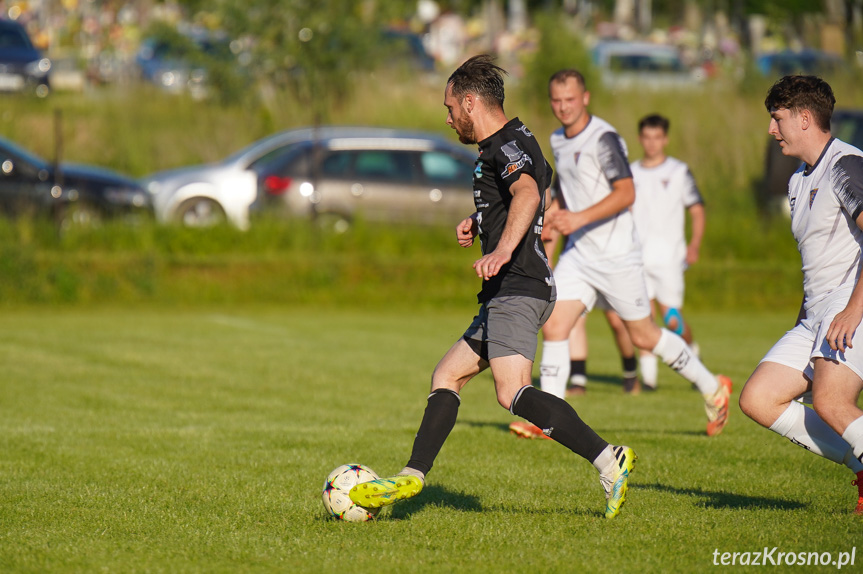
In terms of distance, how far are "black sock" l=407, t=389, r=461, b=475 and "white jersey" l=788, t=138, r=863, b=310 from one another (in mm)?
1722

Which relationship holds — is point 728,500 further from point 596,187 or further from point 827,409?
point 596,187

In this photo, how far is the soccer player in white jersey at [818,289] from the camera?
16.0 feet

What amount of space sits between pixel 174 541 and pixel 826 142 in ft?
11.2

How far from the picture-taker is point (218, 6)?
77.6 ft

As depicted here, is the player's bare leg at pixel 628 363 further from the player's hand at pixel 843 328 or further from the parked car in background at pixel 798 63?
the parked car in background at pixel 798 63

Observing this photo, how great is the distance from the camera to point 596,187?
7.95m

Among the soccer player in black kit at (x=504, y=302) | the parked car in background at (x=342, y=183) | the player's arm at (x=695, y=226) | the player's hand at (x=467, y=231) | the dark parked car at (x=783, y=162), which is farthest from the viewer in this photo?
the dark parked car at (x=783, y=162)

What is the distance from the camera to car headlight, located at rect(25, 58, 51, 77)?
81.8 feet

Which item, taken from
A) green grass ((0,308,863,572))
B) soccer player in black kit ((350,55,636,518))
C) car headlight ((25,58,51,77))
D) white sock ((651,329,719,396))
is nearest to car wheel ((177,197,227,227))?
green grass ((0,308,863,572))

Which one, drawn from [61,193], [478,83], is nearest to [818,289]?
[478,83]

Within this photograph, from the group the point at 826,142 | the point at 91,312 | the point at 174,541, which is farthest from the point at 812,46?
the point at 174,541

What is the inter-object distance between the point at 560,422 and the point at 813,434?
1223 mm

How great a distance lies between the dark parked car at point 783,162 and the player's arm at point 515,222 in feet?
44.2

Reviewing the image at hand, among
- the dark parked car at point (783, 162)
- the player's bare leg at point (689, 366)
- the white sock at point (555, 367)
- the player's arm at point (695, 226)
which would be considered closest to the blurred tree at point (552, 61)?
the dark parked car at point (783, 162)
